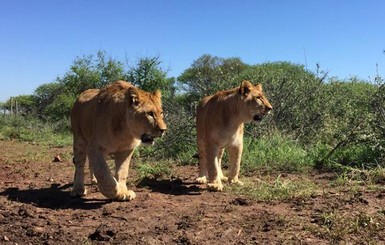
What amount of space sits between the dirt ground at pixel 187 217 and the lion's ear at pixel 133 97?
120 centimetres

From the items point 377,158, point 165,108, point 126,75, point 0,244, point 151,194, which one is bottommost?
point 0,244

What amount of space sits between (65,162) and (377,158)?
612 cm

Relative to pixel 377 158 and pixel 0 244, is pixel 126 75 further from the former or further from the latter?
pixel 0 244

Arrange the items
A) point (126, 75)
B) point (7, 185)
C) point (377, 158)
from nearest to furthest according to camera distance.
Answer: point (7, 185) → point (377, 158) → point (126, 75)

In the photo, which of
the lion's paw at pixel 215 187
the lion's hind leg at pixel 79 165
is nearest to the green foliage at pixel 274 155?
the lion's paw at pixel 215 187

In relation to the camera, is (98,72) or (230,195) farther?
(98,72)

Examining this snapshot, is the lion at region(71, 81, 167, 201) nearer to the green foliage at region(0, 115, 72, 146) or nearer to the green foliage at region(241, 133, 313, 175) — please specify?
the green foliage at region(241, 133, 313, 175)

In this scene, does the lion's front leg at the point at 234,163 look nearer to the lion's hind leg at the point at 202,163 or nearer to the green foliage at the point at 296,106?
the lion's hind leg at the point at 202,163

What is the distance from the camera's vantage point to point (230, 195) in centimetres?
639

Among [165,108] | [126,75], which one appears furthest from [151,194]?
[126,75]

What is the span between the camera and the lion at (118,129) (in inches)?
219

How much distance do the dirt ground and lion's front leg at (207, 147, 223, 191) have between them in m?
0.20

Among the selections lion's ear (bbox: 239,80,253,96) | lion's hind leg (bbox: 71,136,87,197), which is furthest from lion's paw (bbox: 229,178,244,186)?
lion's hind leg (bbox: 71,136,87,197)

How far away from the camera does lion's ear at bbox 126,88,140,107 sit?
18.4ft
